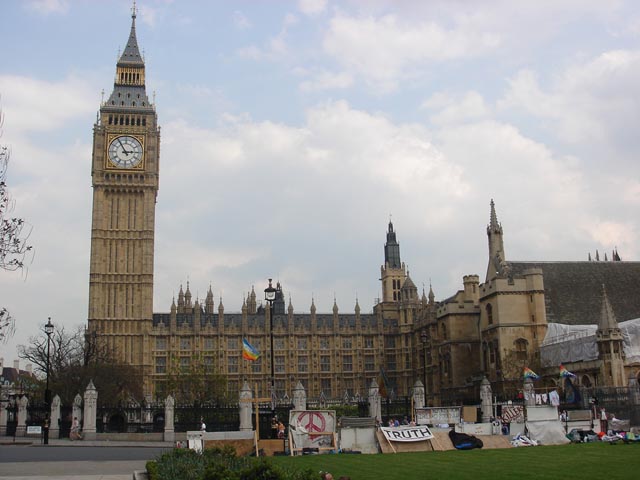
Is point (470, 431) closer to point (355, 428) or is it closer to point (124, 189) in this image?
point (355, 428)

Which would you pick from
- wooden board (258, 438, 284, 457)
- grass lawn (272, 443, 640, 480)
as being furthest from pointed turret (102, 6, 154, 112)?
grass lawn (272, 443, 640, 480)

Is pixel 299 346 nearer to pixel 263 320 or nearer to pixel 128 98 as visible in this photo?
pixel 263 320

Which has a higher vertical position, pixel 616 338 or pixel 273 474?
pixel 616 338

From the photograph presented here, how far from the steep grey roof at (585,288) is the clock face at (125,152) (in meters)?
45.9

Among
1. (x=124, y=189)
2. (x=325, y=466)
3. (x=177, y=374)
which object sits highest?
(x=124, y=189)

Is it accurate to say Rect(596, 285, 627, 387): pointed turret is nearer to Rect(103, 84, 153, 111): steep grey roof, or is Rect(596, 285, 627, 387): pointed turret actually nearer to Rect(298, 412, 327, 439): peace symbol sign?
Rect(298, 412, 327, 439): peace symbol sign

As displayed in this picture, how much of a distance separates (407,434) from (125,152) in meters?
69.0

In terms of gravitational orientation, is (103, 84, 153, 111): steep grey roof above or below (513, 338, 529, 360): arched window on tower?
above

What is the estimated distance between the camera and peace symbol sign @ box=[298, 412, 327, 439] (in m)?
23.6

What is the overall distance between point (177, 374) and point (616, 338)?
4049cm

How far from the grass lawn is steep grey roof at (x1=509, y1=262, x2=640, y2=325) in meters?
35.5

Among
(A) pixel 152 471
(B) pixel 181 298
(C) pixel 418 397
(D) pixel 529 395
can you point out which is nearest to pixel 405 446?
(A) pixel 152 471

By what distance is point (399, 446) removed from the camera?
23.0 meters

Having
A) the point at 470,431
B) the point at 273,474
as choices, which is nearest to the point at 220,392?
the point at 470,431
